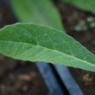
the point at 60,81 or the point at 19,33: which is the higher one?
the point at 19,33

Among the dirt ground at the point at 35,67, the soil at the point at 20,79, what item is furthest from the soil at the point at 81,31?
the soil at the point at 20,79

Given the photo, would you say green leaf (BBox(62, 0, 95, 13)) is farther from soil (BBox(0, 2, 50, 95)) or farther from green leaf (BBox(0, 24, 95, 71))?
green leaf (BBox(0, 24, 95, 71))

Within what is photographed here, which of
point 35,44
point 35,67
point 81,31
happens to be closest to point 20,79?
point 35,67

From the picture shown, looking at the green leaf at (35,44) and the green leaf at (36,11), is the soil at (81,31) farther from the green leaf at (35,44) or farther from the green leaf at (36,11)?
the green leaf at (35,44)

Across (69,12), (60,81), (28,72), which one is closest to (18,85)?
(28,72)

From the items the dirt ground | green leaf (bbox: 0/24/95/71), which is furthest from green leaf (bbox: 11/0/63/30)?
green leaf (bbox: 0/24/95/71)

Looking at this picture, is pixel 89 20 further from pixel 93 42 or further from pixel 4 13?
pixel 4 13

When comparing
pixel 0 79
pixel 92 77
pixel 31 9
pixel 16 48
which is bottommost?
pixel 0 79
